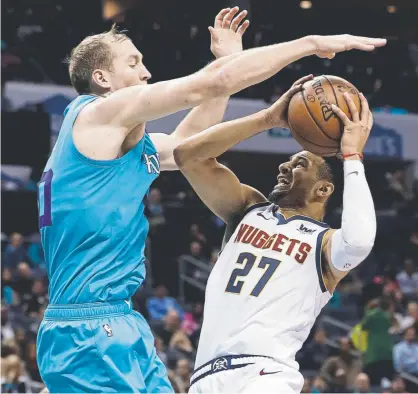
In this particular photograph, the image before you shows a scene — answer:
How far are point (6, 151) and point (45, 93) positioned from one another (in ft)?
4.99

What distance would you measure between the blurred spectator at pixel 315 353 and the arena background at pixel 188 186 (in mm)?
19

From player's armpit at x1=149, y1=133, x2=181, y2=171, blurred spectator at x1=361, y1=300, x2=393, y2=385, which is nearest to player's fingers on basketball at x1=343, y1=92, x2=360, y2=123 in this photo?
player's armpit at x1=149, y1=133, x2=181, y2=171

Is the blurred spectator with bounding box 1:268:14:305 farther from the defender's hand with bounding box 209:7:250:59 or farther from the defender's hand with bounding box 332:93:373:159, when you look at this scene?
the defender's hand with bounding box 332:93:373:159

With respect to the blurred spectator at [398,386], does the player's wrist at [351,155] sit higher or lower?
higher

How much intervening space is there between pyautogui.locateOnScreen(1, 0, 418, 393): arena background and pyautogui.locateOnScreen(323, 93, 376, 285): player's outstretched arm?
629cm

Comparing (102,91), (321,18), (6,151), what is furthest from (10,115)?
A: (102,91)

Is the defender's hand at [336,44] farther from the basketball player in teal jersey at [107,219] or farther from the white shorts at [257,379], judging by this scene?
the white shorts at [257,379]

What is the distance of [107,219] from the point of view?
4.36 metres

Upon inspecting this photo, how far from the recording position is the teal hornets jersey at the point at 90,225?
4355 mm

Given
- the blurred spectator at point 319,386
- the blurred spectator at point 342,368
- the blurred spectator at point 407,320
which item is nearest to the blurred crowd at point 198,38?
the blurred spectator at point 407,320

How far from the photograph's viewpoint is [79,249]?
14.3 ft

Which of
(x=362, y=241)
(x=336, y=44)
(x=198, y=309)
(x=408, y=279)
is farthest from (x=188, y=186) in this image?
(x=336, y=44)

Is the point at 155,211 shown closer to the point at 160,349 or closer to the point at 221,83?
the point at 160,349

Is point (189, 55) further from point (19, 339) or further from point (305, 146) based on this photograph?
point (305, 146)
